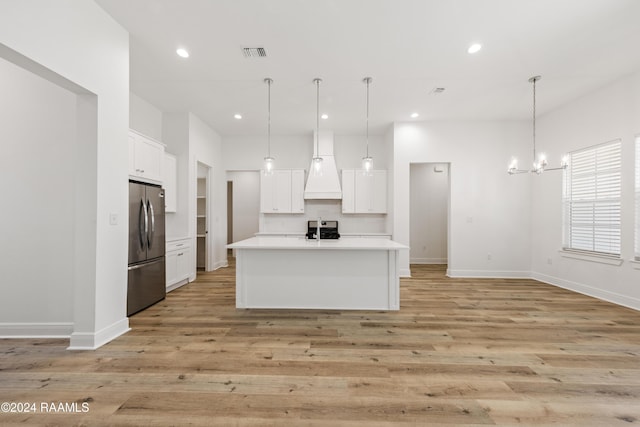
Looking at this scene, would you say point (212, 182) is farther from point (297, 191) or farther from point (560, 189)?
point (560, 189)

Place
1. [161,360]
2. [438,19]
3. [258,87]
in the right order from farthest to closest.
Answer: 1. [258,87]
2. [438,19]
3. [161,360]

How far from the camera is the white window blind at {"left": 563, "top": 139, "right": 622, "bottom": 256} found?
161 inches

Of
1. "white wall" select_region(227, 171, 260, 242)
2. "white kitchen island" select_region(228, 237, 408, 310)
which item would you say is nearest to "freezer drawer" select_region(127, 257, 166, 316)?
"white kitchen island" select_region(228, 237, 408, 310)

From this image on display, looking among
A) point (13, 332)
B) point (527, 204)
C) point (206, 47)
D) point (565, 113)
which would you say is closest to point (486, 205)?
point (527, 204)

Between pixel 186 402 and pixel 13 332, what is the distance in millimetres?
2371

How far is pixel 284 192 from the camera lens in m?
6.40

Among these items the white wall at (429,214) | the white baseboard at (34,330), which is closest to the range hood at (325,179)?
the white wall at (429,214)

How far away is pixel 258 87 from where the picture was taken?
165 inches

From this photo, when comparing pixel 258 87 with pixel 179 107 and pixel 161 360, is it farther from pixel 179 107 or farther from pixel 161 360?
pixel 161 360

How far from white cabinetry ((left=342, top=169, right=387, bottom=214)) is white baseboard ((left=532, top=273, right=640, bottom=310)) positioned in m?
3.25

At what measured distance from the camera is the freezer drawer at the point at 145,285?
3.41 m

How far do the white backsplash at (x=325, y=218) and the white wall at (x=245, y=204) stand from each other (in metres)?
1.85

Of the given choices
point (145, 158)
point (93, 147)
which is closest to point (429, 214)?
point (145, 158)

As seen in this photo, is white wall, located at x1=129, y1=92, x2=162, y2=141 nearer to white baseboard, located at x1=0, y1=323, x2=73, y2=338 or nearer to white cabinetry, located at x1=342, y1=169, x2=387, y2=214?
white baseboard, located at x1=0, y1=323, x2=73, y2=338
